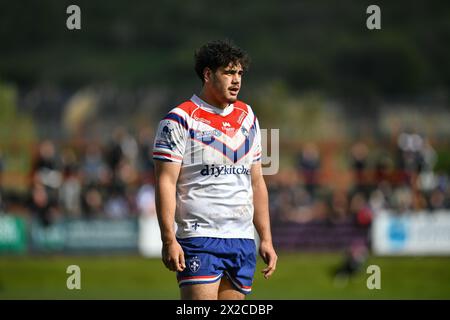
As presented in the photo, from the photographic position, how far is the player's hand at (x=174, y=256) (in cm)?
642

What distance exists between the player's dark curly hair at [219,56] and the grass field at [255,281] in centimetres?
971

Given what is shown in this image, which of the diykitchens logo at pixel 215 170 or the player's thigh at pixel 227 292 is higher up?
the diykitchens logo at pixel 215 170

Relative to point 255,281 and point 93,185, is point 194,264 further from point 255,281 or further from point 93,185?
point 93,185

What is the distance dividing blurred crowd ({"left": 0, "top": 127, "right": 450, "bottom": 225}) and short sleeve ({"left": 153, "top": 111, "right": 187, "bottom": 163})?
48.1ft

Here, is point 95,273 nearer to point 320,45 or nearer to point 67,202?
point 67,202

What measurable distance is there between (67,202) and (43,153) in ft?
4.47

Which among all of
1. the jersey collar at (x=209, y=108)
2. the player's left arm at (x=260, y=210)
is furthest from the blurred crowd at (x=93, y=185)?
the jersey collar at (x=209, y=108)

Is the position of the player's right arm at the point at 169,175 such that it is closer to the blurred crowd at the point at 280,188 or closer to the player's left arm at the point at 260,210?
the player's left arm at the point at 260,210

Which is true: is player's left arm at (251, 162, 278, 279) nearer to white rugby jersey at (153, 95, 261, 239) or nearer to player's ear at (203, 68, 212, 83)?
white rugby jersey at (153, 95, 261, 239)

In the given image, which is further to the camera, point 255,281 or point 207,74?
point 255,281

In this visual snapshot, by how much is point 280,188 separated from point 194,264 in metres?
17.2

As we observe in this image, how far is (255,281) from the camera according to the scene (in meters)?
18.8

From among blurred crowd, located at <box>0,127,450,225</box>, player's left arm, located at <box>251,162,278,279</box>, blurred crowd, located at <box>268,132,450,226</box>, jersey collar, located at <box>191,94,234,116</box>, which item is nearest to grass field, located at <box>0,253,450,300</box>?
blurred crowd, located at <box>0,127,450,225</box>

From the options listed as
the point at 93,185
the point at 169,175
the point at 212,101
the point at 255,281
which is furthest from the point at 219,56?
the point at 93,185
